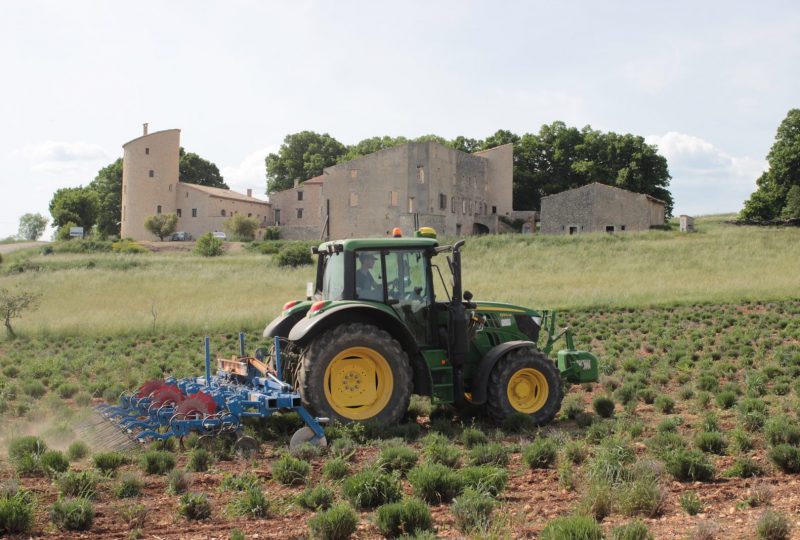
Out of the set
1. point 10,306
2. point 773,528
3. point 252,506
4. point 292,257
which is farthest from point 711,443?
point 292,257

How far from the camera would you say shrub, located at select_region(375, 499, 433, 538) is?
5.97 metres

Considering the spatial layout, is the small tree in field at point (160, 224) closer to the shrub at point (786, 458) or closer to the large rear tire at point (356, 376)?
the large rear tire at point (356, 376)

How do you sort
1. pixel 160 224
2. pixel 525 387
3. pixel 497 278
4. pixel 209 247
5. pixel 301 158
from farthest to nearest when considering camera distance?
1. pixel 301 158
2. pixel 160 224
3. pixel 209 247
4. pixel 497 278
5. pixel 525 387

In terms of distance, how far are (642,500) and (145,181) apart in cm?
7755

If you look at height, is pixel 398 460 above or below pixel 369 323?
below

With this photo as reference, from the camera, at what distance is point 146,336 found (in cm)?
2494

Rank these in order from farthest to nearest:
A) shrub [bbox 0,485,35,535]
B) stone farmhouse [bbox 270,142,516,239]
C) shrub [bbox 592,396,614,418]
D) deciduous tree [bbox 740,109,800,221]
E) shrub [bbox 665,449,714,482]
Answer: deciduous tree [bbox 740,109,800,221] → stone farmhouse [bbox 270,142,516,239] → shrub [bbox 592,396,614,418] → shrub [bbox 665,449,714,482] → shrub [bbox 0,485,35,535]

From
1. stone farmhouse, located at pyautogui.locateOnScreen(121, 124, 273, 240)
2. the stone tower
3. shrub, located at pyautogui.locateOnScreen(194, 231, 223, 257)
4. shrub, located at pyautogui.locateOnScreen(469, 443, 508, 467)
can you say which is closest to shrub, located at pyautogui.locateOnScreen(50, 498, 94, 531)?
shrub, located at pyautogui.locateOnScreen(469, 443, 508, 467)

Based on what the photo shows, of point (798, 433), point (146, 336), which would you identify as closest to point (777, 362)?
point (798, 433)

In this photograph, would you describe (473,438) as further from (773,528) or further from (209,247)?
(209,247)

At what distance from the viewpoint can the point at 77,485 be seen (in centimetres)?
708

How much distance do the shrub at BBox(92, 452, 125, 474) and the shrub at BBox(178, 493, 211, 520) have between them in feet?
5.97

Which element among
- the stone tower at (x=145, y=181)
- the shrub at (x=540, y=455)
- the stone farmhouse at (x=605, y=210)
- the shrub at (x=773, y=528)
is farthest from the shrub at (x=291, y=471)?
the stone tower at (x=145, y=181)

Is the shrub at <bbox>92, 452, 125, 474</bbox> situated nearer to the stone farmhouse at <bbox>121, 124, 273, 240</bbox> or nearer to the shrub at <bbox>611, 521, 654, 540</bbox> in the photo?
the shrub at <bbox>611, 521, 654, 540</bbox>
